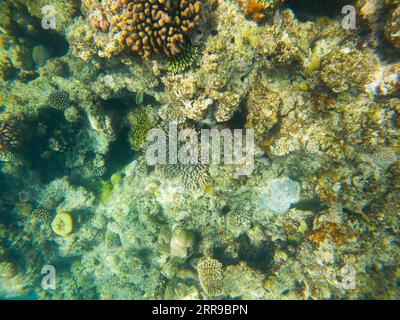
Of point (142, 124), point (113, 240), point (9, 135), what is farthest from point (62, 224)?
point (142, 124)

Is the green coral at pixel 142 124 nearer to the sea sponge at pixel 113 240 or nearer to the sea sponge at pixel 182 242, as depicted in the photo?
the sea sponge at pixel 182 242

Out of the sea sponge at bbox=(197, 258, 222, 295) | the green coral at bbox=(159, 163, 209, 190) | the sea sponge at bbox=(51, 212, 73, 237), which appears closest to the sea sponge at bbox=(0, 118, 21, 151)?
the sea sponge at bbox=(51, 212, 73, 237)

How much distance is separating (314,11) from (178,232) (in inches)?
261

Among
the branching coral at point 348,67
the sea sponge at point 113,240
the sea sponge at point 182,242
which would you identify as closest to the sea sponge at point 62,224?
the sea sponge at point 113,240

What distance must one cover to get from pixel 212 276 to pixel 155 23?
21.5 ft

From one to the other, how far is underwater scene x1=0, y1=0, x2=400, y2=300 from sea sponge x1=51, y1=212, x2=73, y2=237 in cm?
8

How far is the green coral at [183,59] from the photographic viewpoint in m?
4.67

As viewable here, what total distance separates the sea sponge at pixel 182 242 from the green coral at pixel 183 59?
456cm

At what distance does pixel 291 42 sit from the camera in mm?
4727

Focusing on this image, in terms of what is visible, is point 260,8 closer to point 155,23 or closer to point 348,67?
point 155,23

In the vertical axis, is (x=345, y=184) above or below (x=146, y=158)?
below

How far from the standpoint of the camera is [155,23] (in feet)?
14.3
